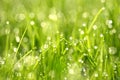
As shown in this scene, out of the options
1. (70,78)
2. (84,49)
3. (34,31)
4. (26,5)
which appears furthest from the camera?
(26,5)

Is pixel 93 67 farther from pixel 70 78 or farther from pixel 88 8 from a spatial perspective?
pixel 88 8

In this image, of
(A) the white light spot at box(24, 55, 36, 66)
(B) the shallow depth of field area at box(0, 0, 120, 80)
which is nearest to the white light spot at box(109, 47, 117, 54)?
(B) the shallow depth of field area at box(0, 0, 120, 80)

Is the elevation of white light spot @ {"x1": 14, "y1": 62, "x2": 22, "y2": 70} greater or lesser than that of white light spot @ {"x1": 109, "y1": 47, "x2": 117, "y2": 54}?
lesser

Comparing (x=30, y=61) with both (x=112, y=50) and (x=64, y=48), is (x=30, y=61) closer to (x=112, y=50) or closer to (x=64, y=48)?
(x=64, y=48)

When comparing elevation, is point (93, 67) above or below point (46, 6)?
below

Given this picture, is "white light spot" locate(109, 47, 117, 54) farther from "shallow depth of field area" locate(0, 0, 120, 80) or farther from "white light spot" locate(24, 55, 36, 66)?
"white light spot" locate(24, 55, 36, 66)

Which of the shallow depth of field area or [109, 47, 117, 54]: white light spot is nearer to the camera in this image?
the shallow depth of field area

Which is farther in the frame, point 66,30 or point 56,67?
point 66,30

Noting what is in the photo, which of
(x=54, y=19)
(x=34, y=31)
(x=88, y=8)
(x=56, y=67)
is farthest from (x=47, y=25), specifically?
(x=56, y=67)
